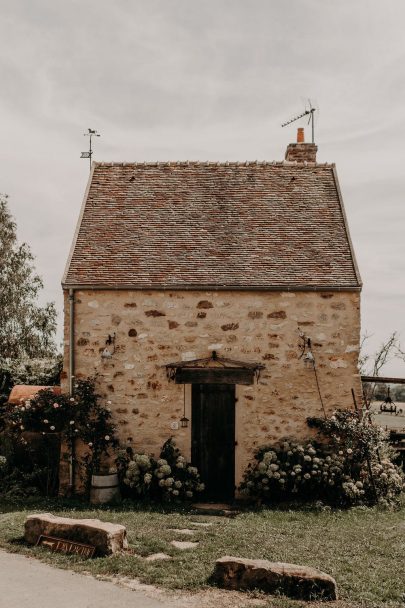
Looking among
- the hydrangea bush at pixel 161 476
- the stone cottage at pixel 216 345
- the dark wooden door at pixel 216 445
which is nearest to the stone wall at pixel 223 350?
the stone cottage at pixel 216 345

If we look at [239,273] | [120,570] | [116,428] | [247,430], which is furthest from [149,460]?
[120,570]

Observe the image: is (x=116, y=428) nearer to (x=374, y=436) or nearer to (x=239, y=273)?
(x=239, y=273)

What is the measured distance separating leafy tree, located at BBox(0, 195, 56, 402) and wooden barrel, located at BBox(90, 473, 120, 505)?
11.1 meters

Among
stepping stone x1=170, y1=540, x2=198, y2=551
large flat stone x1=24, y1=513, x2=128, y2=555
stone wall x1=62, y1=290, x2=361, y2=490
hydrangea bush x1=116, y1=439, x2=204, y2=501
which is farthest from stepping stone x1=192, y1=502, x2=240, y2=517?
large flat stone x1=24, y1=513, x2=128, y2=555

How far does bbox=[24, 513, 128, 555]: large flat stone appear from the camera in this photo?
22.9ft

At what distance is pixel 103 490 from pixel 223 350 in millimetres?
3393

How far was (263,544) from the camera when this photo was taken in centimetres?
750

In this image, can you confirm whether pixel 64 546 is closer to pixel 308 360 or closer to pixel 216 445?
pixel 216 445

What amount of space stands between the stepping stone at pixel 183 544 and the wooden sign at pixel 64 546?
1072mm

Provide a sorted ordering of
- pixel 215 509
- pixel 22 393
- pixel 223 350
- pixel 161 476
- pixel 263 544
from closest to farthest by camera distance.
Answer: pixel 263 544
pixel 215 509
pixel 161 476
pixel 223 350
pixel 22 393

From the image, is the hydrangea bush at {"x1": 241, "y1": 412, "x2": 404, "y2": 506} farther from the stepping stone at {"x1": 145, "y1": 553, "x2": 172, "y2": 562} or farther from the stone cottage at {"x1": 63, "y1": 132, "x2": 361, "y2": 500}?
the stepping stone at {"x1": 145, "y1": 553, "x2": 172, "y2": 562}

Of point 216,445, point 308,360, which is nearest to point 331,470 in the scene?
point 308,360

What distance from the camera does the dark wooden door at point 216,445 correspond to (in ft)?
38.5

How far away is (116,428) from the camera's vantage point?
38.7ft
